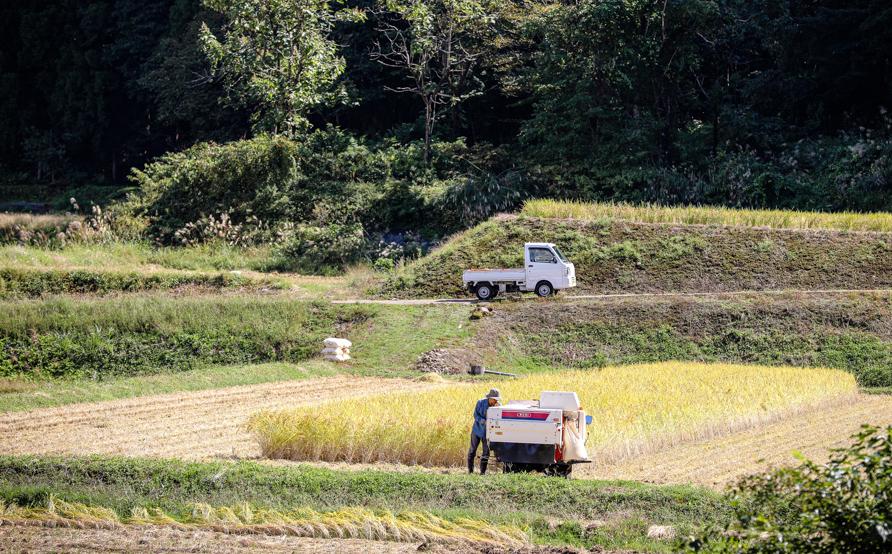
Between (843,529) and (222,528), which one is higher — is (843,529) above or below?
above

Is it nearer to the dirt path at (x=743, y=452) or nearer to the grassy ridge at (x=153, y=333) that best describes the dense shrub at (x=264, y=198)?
the grassy ridge at (x=153, y=333)

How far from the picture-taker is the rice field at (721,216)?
1508 inches

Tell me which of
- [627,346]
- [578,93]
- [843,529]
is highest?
[578,93]

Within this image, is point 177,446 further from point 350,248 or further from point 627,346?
point 350,248

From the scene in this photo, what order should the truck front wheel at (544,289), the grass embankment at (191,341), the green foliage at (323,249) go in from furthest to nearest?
the green foliage at (323,249) < the truck front wheel at (544,289) < the grass embankment at (191,341)

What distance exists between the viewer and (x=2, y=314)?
29.0 m

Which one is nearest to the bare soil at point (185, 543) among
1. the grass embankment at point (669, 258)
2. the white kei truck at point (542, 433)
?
the white kei truck at point (542, 433)

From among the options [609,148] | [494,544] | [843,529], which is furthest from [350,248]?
[843,529]

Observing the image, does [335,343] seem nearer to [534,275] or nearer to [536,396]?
[534,275]

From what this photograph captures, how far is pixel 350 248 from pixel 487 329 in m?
12.9

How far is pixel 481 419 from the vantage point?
1719cm

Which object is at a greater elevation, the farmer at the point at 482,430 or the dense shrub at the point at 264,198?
the dense shrub at the point at 264,198

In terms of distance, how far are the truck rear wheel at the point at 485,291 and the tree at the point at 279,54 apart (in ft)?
60.3

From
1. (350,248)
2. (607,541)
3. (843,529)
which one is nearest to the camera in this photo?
(843,529)
